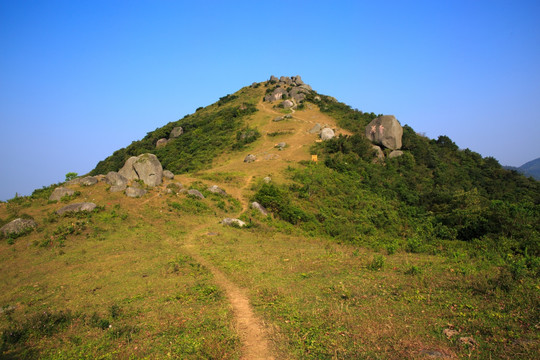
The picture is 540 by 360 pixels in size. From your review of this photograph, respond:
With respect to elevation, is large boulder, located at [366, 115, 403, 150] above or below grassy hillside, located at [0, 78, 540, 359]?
above

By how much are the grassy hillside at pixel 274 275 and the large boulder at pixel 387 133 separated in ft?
39.4

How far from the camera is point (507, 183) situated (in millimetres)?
40812

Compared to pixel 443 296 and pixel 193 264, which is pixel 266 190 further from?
pixel 443 296

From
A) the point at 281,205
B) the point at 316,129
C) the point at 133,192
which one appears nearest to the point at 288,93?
the point at 316,129

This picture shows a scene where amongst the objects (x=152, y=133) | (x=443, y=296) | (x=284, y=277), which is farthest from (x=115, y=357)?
(x=152, y=133)

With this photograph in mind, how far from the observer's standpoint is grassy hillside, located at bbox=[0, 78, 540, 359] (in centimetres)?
781

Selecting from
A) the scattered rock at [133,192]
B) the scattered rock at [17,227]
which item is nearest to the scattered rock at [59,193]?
the scattered rock at [133,192]

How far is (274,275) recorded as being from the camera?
13133 millimetres

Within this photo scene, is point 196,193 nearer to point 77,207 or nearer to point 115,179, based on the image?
point 115,179

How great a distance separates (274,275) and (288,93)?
73.2 metres

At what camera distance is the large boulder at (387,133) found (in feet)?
147

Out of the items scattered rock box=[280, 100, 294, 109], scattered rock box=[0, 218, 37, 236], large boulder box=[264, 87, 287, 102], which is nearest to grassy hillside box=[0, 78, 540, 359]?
scattered rock box=[0, 218, 37, 236]

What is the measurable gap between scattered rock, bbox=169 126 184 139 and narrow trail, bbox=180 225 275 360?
57.0 m

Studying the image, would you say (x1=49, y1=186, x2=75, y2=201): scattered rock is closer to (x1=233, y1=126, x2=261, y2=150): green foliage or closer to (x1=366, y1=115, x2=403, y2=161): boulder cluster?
(x1=233, y1=126, x2=261, y2=150): green foliage
